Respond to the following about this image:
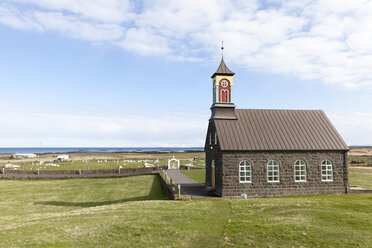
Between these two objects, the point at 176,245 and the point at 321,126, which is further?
the point at 321,126

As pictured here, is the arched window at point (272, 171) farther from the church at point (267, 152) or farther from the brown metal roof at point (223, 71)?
the brown metal roof at point (223, 71)

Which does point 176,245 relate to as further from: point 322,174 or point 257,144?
point 322,174

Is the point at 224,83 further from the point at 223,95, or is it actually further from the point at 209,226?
the point at 209,226

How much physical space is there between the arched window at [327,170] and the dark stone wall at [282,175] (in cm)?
31

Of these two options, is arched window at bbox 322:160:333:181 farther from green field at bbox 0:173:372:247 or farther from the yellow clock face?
the yellow clock face

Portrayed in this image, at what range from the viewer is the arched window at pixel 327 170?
2803 cm

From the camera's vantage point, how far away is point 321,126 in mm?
30812

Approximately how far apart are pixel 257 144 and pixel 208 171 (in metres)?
7.09

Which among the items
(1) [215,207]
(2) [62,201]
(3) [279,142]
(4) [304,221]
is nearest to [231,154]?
(3) [279,142]

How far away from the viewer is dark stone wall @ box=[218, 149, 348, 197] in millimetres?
26422

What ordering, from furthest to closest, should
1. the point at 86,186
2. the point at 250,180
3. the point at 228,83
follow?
the point at 86,186
the point at 228,83
the point at 250,180

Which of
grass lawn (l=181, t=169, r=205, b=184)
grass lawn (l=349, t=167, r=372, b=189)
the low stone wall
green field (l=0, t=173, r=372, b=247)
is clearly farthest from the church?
the low stone wall

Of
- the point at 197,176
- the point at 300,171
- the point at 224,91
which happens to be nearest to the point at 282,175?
the point at 300,171

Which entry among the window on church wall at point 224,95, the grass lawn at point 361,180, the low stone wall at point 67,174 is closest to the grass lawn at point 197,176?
the low stone wall at point 67,174
